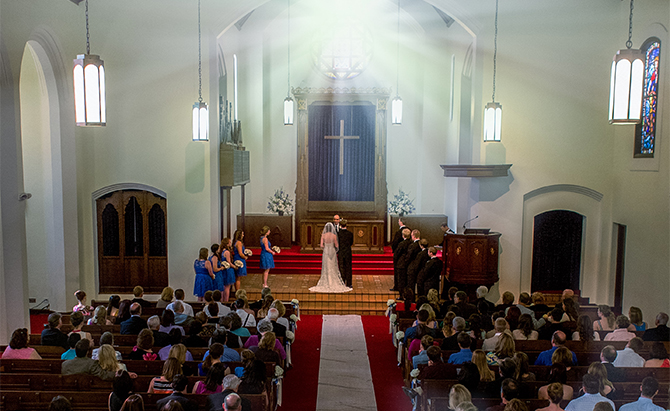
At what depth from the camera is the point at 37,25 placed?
9375mm

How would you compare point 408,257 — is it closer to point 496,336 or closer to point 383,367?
point 383,367

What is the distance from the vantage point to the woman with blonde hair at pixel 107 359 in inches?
227

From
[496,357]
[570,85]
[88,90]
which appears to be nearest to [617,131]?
[570,85]

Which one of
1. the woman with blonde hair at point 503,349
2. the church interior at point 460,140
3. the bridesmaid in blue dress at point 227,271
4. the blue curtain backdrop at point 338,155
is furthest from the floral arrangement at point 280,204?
the woman with blonde hair at point 503,349

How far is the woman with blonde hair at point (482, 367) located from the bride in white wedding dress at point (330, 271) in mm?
6169

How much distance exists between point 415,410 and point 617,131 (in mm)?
7891

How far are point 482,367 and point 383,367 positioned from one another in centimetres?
308

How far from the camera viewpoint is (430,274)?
10.7 metres

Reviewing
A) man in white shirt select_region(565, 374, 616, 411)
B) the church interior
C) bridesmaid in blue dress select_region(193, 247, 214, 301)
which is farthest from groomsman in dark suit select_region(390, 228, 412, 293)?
man in white shirt select_region(565, 374, 616, 411)

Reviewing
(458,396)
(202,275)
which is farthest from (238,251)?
(458,396)

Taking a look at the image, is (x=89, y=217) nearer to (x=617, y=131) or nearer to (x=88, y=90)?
(x=88, y=90)

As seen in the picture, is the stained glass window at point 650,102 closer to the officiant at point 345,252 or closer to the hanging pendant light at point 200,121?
the officiant at point 345,252

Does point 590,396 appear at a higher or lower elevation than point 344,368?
higher

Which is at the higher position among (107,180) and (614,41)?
(614,41)
